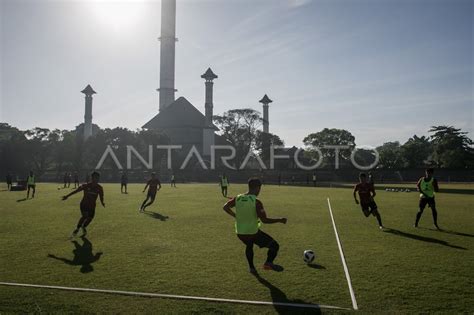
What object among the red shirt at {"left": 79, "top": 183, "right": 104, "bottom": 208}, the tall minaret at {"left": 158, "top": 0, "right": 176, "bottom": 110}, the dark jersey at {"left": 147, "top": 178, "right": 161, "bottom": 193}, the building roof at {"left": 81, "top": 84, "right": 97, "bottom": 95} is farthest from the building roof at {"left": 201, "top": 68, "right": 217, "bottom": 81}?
the red shirt at {"left": 79, "top": 183, "right": 104, "bottom": 208}

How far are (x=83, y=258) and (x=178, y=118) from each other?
88.5 metres

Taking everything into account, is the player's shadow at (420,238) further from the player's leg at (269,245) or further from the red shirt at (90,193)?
the red shirt at (90,193)

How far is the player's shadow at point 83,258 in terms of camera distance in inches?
308

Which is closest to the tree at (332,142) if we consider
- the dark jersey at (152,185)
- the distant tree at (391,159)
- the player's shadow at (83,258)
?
the distant tree at (391,159)

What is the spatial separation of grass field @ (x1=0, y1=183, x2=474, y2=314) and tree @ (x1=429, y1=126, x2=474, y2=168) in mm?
76643

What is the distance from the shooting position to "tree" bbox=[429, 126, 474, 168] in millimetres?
80375

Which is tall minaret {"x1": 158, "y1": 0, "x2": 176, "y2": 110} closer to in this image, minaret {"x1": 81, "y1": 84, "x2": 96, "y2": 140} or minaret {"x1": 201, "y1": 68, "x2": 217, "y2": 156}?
minaret {"x1": 201, "y1": 68, "x2": 217, "y2": 156}

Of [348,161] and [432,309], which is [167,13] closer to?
[348,161]

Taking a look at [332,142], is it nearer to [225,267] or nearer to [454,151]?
[454,151]

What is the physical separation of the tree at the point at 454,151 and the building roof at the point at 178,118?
52505 mm

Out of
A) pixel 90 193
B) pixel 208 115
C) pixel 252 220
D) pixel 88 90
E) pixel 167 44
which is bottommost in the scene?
pixel 252 220

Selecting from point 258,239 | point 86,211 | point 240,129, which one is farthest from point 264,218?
point 240,129

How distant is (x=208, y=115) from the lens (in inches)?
3728

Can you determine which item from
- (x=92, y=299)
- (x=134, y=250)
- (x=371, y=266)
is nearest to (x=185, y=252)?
(x=134, y=250)
